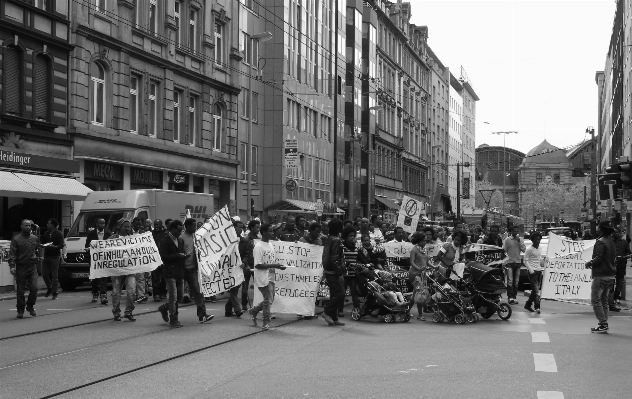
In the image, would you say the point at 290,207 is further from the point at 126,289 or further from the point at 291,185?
the point at 126,289

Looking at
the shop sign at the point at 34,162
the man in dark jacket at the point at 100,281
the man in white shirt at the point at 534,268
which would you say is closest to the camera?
the man in white shirt at the point at 534,268

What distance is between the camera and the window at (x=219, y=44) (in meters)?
44.4

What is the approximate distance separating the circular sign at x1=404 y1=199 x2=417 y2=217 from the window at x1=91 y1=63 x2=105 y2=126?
11.2 m

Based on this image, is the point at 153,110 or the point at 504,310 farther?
the point at 153,110

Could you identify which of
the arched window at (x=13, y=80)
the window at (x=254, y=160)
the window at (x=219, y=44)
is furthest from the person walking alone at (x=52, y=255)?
the window at (x=254, y=160)

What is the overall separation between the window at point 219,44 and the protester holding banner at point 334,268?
2854cm

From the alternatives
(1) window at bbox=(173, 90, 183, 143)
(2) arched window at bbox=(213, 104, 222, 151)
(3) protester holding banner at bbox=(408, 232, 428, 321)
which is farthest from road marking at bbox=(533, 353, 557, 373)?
(2) arched window at bbox=(213, 104, 222, 151)

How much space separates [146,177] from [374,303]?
2107cm

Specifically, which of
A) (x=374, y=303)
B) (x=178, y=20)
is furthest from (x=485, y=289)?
(x=178, y=20)

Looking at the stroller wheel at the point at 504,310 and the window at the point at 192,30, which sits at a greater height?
the window at the point at 192,30

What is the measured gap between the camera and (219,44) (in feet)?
147

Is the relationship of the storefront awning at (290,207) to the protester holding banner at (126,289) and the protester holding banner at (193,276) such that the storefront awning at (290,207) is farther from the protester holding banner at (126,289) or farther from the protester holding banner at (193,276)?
the protester holding banner at (193,276)

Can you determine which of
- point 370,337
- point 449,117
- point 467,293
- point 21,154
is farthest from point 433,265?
point 449,117

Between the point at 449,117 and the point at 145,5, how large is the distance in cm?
8746
